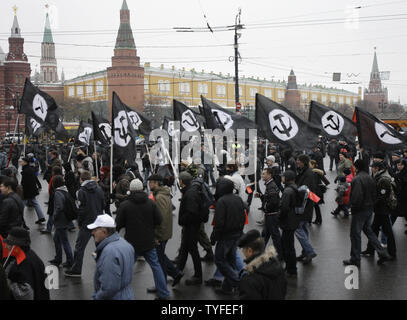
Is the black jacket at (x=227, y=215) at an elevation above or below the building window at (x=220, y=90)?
below

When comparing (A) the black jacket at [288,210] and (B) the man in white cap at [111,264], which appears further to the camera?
(A) the black jacket at [288,210]

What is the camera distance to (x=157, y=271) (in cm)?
554

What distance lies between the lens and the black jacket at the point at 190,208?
609cm

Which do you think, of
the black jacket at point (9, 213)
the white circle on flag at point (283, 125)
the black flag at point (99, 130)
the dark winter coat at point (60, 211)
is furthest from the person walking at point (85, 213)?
the white circle on flag at point (283, 125)

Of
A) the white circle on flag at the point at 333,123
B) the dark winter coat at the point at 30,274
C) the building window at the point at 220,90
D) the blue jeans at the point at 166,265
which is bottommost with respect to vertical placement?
the blue jeans at the point at 166,265

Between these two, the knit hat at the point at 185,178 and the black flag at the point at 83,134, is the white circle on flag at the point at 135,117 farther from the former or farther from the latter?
the knit hat at the point at 185,178

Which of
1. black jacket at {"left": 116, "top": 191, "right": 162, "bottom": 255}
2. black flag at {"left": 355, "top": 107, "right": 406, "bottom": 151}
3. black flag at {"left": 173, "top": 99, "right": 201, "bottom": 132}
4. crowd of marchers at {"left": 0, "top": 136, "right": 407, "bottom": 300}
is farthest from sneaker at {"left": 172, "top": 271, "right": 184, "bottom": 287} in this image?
black flag at {"left": 173, "top": 99, "right": 201, "bottom": 132}

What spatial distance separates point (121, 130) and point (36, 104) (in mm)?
3815

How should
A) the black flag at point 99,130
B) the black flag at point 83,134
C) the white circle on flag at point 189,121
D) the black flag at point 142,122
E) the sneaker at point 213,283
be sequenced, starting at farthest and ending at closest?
the black flag at point 83,134 < the white circle on flag at point 189,121 < the black flag at point 142,122 < the black flag at point 99,130 < the sneaker at point 213,283

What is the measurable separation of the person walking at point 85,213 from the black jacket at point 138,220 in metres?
1.45

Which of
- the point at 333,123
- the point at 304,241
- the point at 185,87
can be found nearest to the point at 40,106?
the point at 333,123

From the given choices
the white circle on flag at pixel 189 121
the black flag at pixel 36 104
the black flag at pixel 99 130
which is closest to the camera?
the black flag at pixel 99 130

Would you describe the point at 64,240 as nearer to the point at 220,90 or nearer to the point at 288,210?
the point at 288,210

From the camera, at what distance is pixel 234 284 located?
575cm
